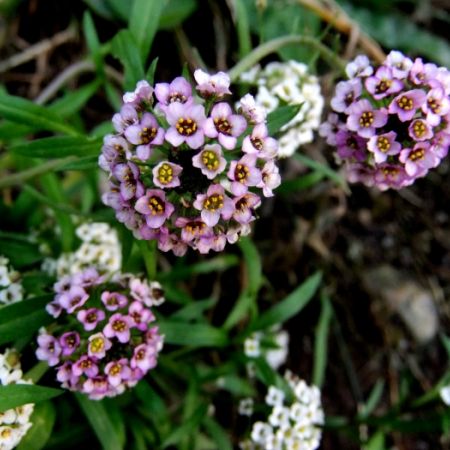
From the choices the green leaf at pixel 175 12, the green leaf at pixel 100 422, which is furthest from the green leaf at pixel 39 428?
the green leaf at pixel 175 12

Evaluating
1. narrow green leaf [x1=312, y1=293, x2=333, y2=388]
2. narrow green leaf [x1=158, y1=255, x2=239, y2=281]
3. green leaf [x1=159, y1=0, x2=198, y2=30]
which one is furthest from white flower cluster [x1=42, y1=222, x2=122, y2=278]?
green leaf [x1=159, y1=0, x2=198, y2=30]

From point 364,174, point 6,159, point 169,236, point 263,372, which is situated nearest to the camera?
point 169,236

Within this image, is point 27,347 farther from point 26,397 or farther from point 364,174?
point 364,174

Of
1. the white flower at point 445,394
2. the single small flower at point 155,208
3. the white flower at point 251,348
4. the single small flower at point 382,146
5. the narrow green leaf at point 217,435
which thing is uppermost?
the single small flower at point 382,146

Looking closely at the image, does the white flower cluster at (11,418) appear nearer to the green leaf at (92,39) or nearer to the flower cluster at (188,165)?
the flower cluster at (188,165)

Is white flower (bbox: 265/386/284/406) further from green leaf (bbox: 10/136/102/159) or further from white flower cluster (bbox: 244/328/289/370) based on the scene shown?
green leaf (bbox: 10/136/102/159)

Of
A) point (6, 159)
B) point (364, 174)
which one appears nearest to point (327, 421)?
point (364, 174)
